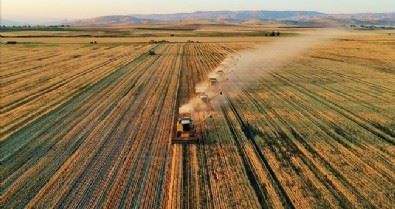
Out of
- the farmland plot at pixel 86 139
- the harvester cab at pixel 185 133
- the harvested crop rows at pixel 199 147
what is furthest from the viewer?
the harvester cab at pixel 185 133

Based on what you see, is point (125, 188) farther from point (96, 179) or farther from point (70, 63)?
point (70, 63)

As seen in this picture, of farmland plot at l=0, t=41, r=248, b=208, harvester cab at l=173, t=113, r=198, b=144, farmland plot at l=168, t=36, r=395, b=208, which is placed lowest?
farmland plot at l=168, t=36, r=395, b=208

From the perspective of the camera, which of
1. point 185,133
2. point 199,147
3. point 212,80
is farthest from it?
point 212,80

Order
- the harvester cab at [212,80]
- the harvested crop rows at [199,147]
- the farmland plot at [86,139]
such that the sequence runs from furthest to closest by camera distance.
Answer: the harvester cab at [212,80], the farmland plot at [86,139], the harvested crop rows at [199,147]

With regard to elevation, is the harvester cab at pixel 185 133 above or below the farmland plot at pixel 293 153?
above

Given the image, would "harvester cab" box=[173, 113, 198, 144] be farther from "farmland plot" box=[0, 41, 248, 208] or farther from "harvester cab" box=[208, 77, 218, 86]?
"harvester cab" box=[208, 77, 218, 86]

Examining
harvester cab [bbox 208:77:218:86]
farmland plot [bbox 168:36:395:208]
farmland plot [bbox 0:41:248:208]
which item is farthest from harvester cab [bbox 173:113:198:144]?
harvester cab [bbox 208:77:218:86]

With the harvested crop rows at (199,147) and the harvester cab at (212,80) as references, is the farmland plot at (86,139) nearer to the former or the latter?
the harvested crop rows at (199,147)

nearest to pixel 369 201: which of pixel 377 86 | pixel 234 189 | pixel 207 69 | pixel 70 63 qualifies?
pixel 234 189

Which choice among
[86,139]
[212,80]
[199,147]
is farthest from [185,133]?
[212,80]

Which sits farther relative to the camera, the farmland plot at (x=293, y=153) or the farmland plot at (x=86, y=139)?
the farmland plot at (x=86, y=139)

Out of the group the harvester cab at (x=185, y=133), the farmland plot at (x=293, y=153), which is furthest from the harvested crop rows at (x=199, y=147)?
the harvester cab at (x=185, y=133)

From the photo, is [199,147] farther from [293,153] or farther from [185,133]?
[293,153]
